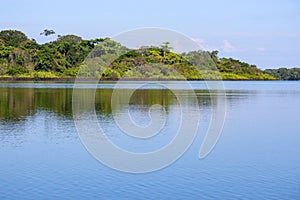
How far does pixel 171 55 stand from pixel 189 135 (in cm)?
5864

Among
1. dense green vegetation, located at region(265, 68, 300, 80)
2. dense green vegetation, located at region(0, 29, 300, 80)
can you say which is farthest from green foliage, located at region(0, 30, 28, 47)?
dense green vegetation, located at region(265, 68, 300, 80)

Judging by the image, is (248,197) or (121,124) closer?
(248,197)

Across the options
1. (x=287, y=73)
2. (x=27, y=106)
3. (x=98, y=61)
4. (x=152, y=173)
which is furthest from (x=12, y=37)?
(x=152, y=173)

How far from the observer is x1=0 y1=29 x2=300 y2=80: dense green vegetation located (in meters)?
72.1

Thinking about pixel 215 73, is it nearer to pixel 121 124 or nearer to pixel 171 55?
pixel 171 55

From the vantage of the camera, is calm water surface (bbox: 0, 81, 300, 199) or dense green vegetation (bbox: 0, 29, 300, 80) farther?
dense green vegetation (bbox: 0, 29, 300, 80)

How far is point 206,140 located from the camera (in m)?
17.0

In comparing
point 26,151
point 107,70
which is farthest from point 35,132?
point 107,70

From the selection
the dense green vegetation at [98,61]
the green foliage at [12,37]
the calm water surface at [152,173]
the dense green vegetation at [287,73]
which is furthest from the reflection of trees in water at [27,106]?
the dense green vegetation at [287,73]

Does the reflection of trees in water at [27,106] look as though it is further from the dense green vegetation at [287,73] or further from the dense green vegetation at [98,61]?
the dense green vegetation at [287,73]

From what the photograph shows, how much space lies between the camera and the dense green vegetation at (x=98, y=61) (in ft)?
237

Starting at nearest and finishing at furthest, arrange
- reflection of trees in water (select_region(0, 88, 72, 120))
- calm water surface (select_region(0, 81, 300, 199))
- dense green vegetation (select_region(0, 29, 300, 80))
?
calm water surface (select_region(0, 81, 300, 199))
reflection of trees in water (select_region(0, 88, 72, 120))
dense green vegetation (select_region(0, 29, 300, 80))

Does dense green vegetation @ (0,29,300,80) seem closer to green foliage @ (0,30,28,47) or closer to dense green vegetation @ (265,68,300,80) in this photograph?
green foliage @ (0,30,28,47)

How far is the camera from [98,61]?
70562 mm
